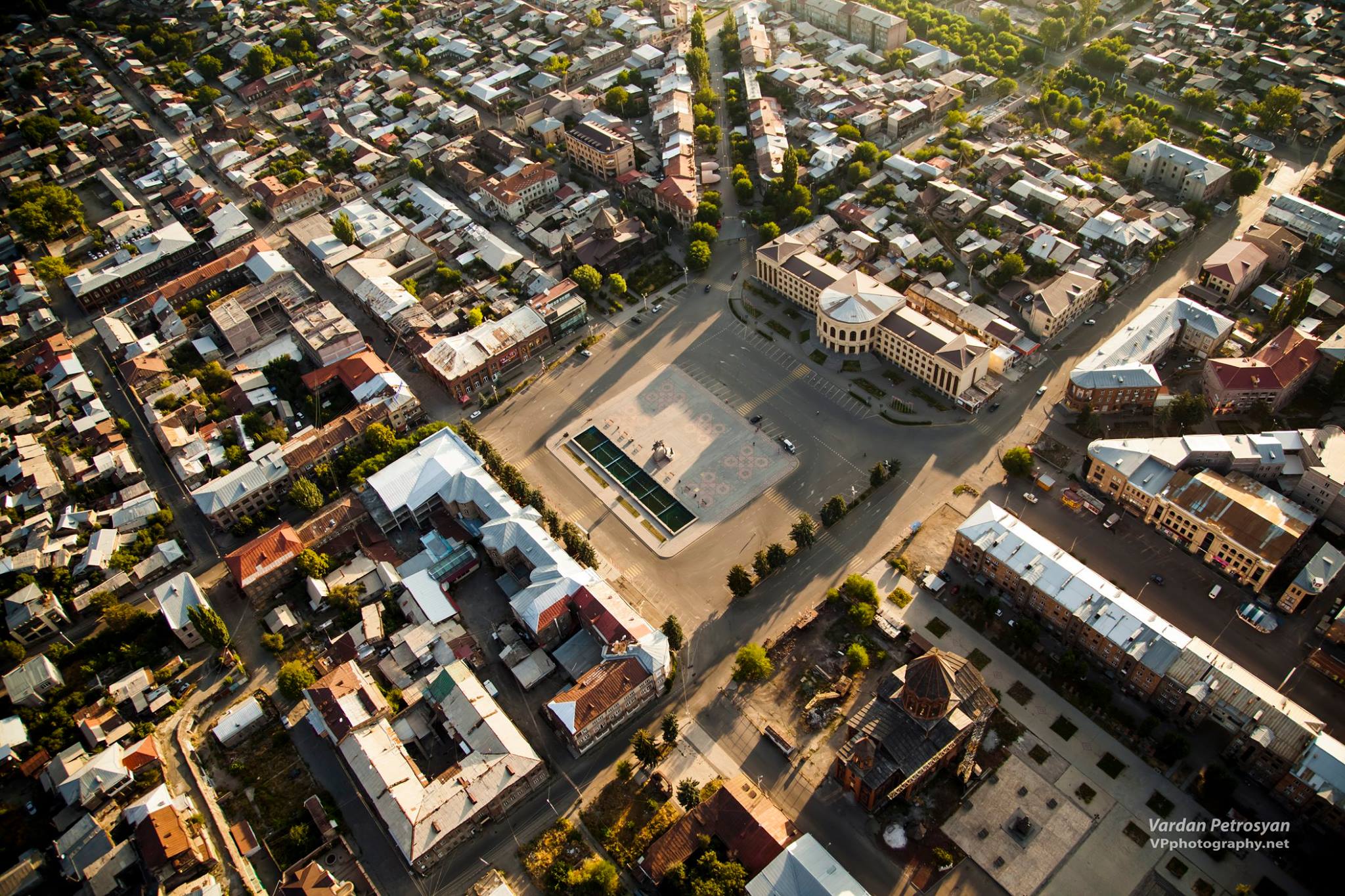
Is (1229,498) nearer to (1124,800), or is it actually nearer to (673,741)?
A: (1124,800)

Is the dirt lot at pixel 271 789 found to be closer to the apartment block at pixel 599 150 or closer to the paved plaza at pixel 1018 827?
the paved plaza at pixel 1018 827

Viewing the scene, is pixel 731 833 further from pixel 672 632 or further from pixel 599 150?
pixel 599 150

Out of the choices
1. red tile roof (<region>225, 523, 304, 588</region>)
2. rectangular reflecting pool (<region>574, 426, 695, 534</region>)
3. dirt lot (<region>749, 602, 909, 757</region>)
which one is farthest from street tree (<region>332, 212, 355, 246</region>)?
dirt lot (<region>749, 602, 909, 757</region>)

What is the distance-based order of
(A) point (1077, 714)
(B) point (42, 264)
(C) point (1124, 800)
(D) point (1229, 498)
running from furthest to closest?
Answer: (B) point (42, 264)
(D) point (1229, 498)
(A) point (1077, 714)
(C) point (1124, 800)

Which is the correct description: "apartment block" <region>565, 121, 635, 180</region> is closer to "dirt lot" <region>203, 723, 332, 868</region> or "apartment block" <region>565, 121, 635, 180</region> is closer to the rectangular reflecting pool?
the rectangular reflecting pool

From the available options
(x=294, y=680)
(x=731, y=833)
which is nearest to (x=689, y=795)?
(x=731, y=833)

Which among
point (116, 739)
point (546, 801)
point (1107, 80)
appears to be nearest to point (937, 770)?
point (546, 801)
